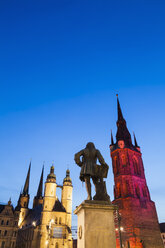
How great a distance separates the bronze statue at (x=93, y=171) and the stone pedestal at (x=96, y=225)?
21.3 inches

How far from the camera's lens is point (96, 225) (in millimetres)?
6348

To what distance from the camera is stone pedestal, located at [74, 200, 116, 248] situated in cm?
606

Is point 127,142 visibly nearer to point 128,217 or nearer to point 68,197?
point 128,217

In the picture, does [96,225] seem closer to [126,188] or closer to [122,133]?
[126,188]

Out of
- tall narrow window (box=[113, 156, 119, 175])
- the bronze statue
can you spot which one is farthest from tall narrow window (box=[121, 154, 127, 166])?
the bronze statue

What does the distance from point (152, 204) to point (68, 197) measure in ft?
90.9

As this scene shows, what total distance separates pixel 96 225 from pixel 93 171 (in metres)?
1.97

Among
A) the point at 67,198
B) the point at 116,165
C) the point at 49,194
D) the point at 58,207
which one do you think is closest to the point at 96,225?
the point at 116,165

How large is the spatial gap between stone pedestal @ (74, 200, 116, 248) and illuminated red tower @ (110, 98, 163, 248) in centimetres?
4200

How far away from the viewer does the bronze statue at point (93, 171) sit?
291 inches

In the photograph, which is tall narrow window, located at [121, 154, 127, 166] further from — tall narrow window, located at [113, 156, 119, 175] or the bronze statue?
the bronze statue

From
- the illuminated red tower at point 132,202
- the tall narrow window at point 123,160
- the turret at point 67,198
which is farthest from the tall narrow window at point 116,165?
the turret at point 67,198

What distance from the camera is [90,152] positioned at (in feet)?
26.6

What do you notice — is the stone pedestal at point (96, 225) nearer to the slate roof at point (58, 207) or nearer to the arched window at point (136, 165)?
the arched window at point (136, 165)
